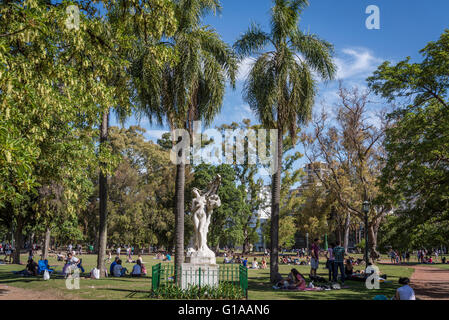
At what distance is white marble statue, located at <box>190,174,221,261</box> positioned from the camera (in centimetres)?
1219

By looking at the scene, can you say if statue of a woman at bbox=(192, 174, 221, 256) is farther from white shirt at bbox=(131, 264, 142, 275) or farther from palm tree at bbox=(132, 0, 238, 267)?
white shirt at bbox=(131, 264, 142, 275)

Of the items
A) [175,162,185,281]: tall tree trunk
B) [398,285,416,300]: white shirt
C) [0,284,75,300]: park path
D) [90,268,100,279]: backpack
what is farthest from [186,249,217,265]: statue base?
[90,268,100,279]: backpack

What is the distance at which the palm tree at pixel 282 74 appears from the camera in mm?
16078

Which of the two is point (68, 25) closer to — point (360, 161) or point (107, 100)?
point (107, 100)

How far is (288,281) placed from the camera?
13.9m

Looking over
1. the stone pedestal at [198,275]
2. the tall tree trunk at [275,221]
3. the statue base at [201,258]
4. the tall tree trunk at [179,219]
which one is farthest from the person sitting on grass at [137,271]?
the stone pedestal at [198,275]

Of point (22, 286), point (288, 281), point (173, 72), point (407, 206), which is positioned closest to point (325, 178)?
point (407, 206)

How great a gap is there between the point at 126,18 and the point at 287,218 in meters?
40.4

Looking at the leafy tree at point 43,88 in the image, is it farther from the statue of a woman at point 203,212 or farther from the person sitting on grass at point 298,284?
the person sitting on grass at point 298,284

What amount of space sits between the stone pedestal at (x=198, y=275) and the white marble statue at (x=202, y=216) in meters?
0.34

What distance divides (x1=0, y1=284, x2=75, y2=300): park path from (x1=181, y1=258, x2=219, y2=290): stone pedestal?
3760mm

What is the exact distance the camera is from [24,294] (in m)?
11.8

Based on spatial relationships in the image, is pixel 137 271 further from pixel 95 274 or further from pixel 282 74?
pixel 282 74

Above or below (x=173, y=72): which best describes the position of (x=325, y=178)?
below
